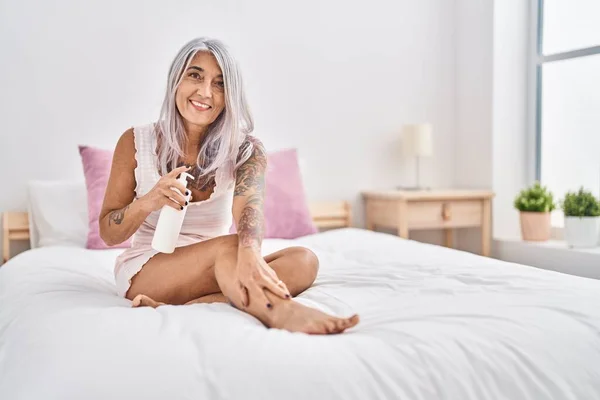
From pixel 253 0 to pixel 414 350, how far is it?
8.85ft

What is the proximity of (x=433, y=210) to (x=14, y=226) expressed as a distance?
2.07 m

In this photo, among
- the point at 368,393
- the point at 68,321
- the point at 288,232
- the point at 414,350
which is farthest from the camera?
the point at 288,232

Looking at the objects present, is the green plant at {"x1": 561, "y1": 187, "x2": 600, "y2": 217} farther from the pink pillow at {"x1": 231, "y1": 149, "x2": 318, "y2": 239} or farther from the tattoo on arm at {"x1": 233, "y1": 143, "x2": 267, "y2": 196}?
the tattoo on arm at {"x1": 233, "y1": 143, "x2": 267, "y2": 196}

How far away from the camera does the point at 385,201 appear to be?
3.68 m

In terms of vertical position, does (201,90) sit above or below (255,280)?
above

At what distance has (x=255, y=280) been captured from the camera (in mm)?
1584

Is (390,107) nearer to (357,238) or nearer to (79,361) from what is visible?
(357,238)

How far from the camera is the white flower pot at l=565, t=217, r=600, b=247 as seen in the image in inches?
127

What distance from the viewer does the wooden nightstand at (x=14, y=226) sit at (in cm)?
316

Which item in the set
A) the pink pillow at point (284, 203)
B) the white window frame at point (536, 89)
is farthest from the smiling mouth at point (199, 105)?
the white window frame at point (536, 89)

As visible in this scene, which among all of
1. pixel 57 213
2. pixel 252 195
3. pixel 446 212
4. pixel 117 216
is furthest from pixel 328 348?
pixel 446 212

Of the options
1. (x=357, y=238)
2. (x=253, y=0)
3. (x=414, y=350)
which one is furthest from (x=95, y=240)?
(x=414, y=350)

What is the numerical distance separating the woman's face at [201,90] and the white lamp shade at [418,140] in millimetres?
2005

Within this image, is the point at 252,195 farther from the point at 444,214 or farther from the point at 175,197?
the point at 444,214
